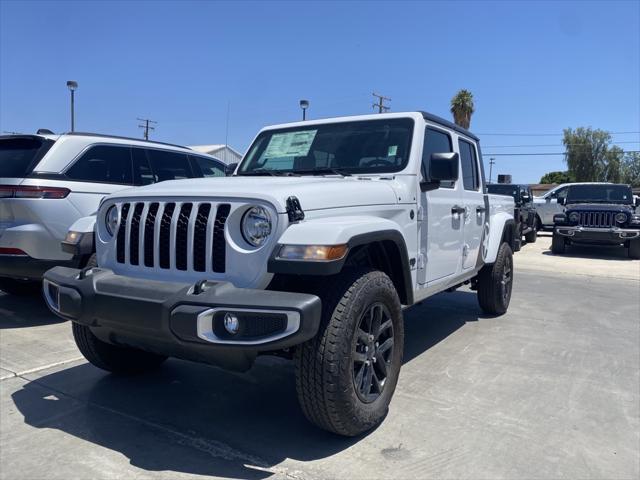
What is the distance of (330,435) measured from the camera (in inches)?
119

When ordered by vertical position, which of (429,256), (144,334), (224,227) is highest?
(224,227)

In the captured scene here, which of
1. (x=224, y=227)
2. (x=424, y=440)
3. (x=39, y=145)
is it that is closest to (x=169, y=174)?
(x=39, y=145)

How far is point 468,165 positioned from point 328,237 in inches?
124

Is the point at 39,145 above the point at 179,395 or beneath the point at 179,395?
above

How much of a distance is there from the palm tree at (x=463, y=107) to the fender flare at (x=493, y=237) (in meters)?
A: 30.1

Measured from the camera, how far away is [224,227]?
2688mm

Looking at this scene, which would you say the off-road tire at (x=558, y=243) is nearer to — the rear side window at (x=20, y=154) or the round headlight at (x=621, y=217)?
the round headlight at (x=621, y=217)

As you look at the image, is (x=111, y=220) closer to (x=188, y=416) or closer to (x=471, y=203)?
(x=188, y=416)

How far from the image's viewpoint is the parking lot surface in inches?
106

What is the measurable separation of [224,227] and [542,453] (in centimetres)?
210

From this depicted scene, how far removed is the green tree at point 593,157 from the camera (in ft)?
173

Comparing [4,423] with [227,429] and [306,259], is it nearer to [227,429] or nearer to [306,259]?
[227,429]

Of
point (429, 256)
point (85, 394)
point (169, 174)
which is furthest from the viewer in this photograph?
point (169, 174)

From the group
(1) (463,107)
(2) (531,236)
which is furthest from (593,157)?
(2) (531,236)
